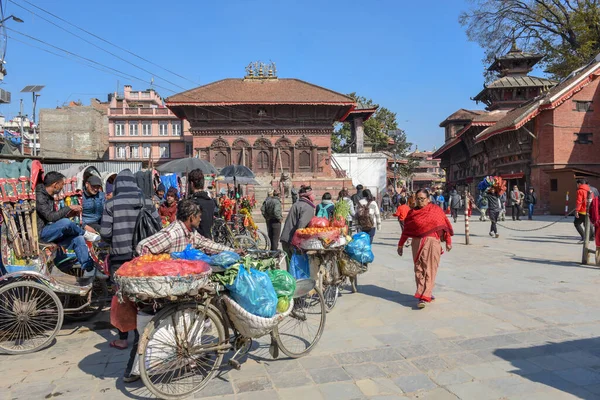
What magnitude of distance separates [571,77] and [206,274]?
32.6 m

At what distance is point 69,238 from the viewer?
19.0ft

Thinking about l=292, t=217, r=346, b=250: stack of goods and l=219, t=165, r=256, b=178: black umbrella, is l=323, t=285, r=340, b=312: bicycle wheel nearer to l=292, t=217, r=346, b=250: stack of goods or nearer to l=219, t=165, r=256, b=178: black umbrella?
l=292, t=217, r=346, b=250: stack of goods

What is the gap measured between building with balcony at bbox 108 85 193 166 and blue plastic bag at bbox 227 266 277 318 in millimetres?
51928

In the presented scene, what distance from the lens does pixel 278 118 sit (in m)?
37.3

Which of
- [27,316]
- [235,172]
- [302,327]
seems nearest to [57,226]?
[27,316]

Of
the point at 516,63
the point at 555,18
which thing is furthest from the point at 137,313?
the point at 516,63

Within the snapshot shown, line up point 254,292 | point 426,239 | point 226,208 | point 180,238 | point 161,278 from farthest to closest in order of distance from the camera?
point 226,208, point 426,239, point 180,238, point 254,292, point 161,278

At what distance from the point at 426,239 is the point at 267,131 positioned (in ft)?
105

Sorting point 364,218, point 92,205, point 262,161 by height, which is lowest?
point 364,218

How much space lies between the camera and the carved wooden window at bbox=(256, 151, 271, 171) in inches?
1490

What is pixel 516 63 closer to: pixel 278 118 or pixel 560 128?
pixel 560 128

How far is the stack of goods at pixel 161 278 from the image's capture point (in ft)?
11.0

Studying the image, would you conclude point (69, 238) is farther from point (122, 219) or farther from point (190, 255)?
point (190, 255)

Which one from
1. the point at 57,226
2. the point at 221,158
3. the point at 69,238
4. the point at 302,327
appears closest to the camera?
the point at 302,327
